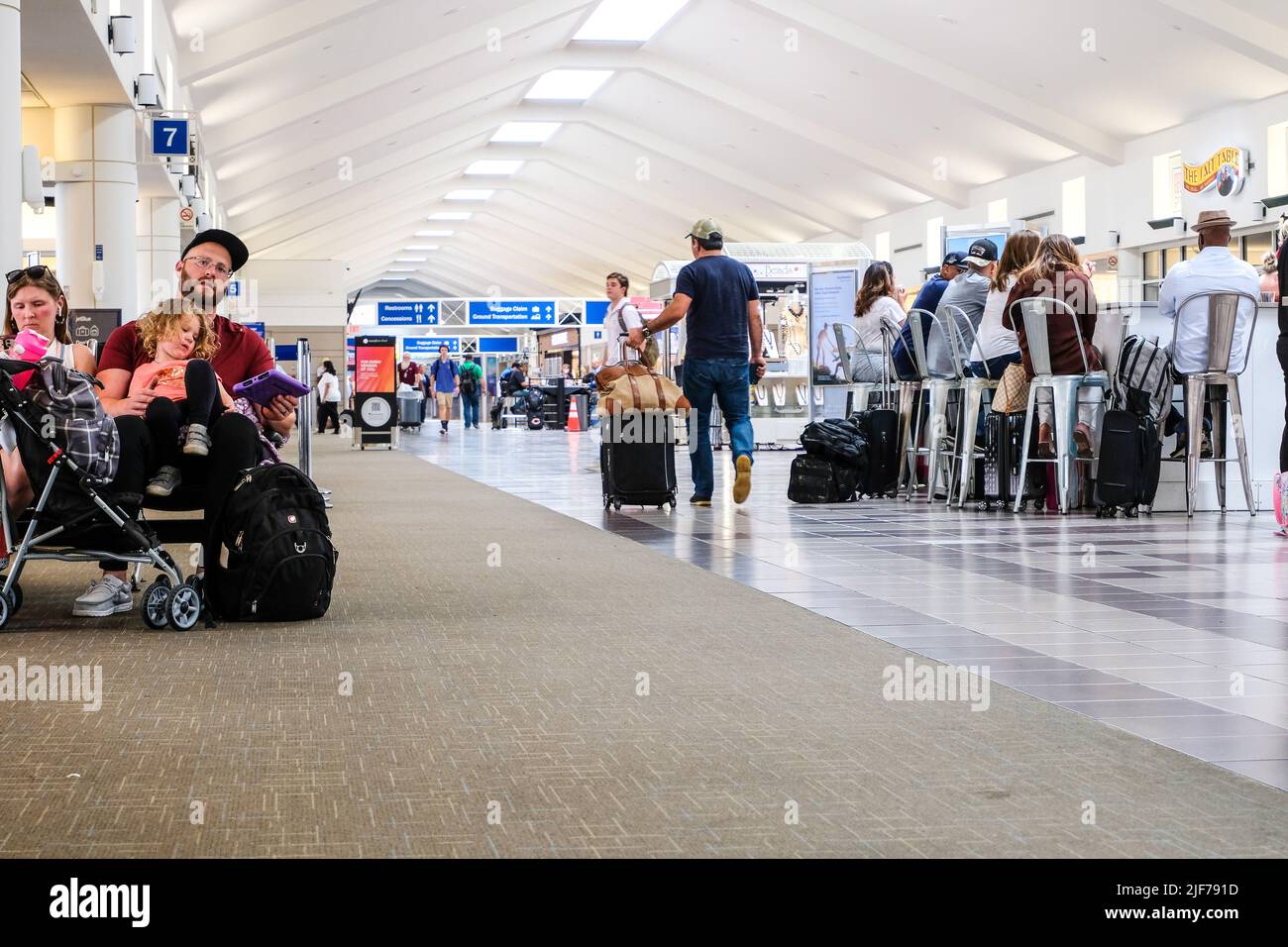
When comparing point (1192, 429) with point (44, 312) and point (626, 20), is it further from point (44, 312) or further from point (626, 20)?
point (626, 20)

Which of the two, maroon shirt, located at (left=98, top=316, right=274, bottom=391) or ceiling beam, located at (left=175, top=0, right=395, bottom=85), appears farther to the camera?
ceiling beam, located at (left=175, top=0, right=395, bottom=85)

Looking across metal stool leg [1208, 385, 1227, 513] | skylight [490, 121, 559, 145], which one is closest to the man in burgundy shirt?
metal stool leg [1208, 385, 1227, 513]

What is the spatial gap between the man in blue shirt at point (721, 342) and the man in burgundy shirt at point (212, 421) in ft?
12.9

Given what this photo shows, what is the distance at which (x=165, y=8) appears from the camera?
18.7 meters

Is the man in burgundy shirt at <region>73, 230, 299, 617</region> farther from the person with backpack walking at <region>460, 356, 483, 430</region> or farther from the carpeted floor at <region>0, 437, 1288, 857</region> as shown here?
the person with backpack walking at <region>460, 356, 483, 430</region>

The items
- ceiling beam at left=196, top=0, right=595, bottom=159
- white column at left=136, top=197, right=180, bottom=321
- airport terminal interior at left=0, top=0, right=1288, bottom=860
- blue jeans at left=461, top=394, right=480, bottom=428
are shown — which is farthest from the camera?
blue jeans at left=461, top=394, right=480, bottom=428

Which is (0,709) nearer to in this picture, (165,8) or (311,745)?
(311,745)

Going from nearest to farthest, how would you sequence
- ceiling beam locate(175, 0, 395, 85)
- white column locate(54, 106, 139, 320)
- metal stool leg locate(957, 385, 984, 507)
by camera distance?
1. metal stool leg locate(957, 385, 984, 507)
2. white column locate(54, 106, 139, 320)
3. ceiling beam locate(175, 0, 395, 85)

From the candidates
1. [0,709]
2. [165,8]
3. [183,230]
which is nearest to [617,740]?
[0,709]

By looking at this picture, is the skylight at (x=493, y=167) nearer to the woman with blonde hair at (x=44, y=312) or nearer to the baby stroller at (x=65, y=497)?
the woman with blonde hair at (x=44, y=312)

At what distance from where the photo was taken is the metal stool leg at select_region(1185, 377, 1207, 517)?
8.69 metres

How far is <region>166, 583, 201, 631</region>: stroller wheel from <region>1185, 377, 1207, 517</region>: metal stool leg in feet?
19.2

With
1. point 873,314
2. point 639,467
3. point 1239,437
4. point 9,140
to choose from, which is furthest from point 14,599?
point 873,314

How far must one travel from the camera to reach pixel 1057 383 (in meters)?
8.78
